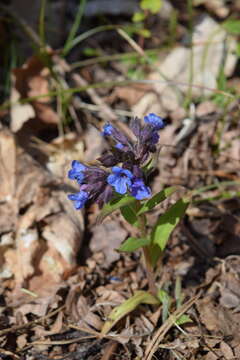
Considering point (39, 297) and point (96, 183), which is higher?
point (96, 183)

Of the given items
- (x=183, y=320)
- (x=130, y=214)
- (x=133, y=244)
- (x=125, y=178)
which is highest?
(x=125, y=178)

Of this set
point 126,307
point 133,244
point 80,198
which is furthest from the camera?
point 126,307

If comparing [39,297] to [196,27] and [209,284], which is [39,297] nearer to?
[209,284]

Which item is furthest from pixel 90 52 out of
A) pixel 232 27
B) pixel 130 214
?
pixel 130 214

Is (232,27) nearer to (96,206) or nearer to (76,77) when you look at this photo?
(76,77)

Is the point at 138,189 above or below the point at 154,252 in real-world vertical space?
above

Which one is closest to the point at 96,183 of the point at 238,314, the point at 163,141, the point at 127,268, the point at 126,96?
the point at 127,268
